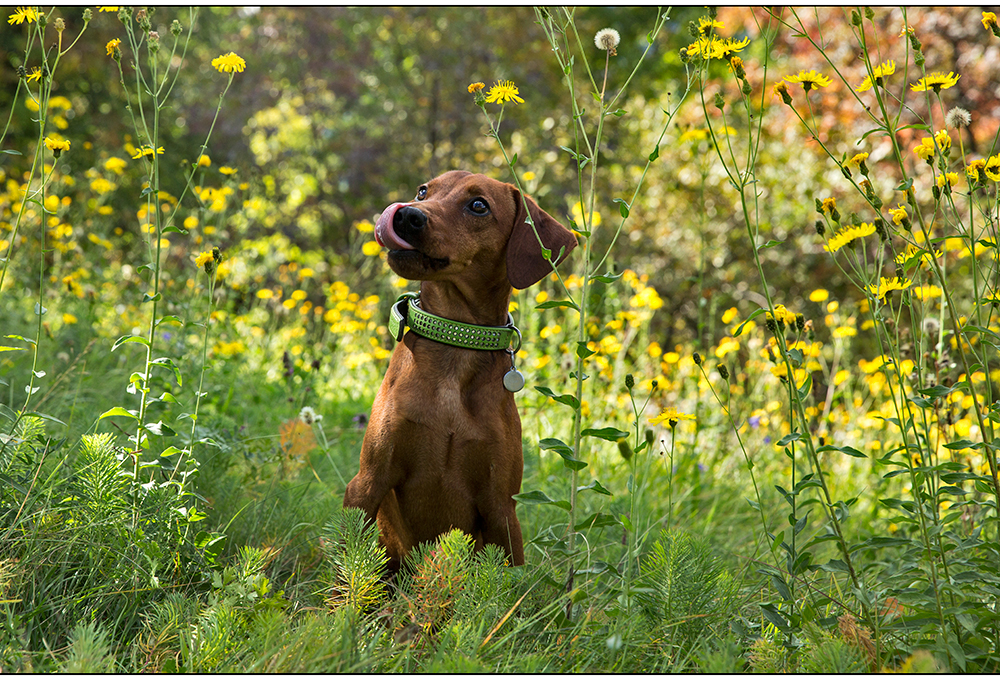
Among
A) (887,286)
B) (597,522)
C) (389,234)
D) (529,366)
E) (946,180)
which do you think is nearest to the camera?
(946,180)

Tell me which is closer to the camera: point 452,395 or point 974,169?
point 974,169

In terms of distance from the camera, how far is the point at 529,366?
4.09 metres

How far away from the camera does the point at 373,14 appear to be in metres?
8.24

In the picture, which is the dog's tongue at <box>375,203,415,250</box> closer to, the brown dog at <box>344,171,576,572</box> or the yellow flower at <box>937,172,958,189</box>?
the brown dog at <box>344,171,576,572</box>

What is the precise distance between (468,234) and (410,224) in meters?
0.21

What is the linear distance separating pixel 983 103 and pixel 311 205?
6.47 m

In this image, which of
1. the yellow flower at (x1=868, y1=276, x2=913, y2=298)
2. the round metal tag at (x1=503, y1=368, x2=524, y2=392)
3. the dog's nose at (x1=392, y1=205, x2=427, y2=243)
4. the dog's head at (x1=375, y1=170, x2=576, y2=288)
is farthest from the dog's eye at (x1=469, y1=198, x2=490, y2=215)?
the yellow flower at (x1=868, y1=276, x2=913, y2=298)

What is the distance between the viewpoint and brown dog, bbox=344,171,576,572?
2.18 metres

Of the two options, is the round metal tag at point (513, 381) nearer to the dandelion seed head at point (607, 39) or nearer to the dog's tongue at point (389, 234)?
the dog's tongue at point (389, 234)

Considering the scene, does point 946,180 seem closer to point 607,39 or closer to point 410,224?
point 607,39

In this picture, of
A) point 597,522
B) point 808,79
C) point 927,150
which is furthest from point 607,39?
point 597,522

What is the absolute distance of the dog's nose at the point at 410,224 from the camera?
2166mm

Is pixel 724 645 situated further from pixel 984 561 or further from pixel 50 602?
Result: pixel 50 602

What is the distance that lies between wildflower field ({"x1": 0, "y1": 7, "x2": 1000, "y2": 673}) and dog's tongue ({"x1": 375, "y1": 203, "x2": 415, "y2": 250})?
442mm
